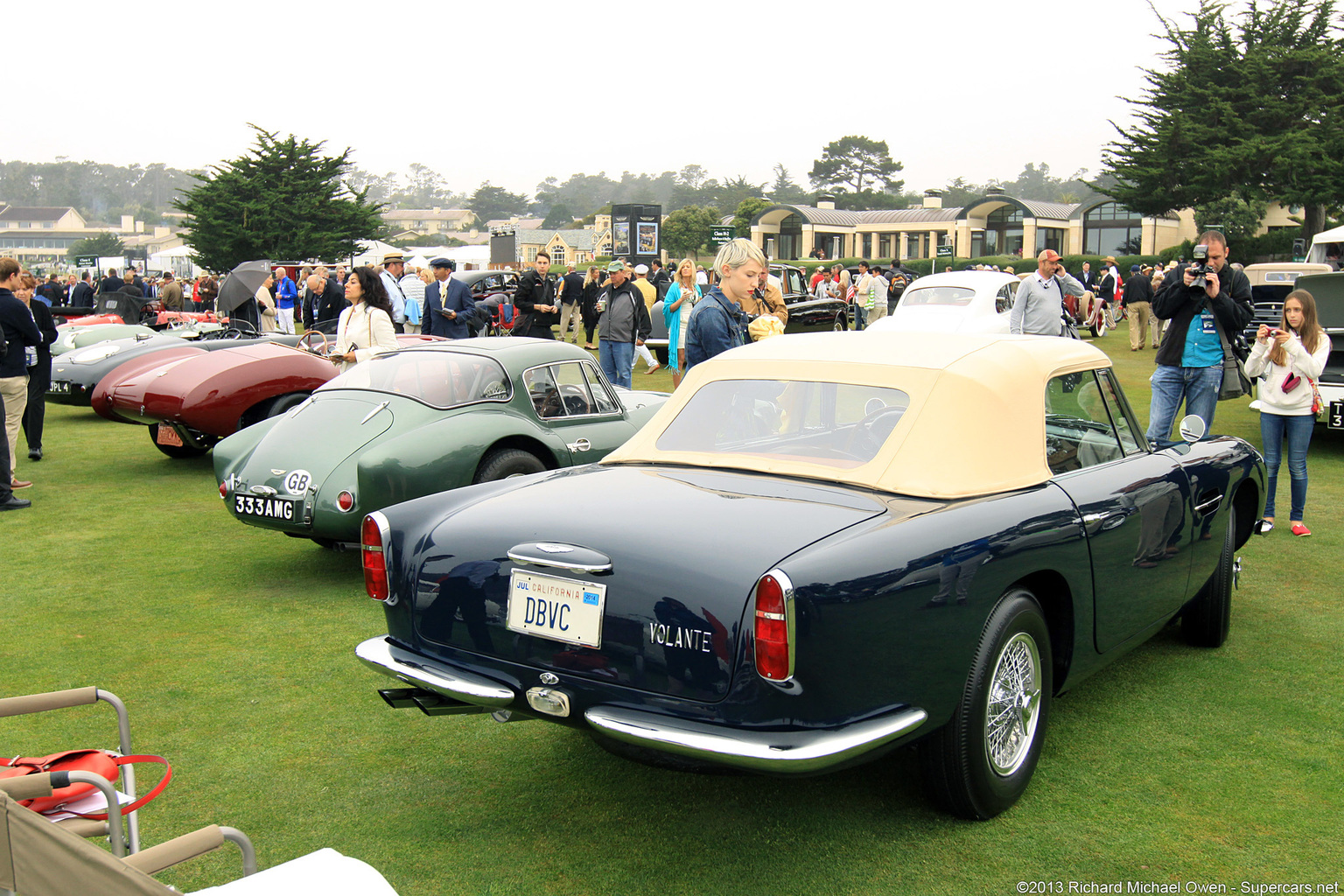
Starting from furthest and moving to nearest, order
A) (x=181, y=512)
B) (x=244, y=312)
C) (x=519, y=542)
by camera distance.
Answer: (x=244, y=312), (x=181, y=512), (x=519, y=542)

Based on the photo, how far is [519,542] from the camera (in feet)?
10.4

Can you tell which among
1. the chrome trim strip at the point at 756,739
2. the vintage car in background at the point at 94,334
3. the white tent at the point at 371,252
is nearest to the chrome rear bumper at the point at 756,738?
the chrome trim strip at the point at 756,739

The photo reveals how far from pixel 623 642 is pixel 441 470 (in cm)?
341

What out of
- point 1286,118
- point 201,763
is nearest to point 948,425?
point 201,763

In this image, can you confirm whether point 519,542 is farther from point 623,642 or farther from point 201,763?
point 201,763

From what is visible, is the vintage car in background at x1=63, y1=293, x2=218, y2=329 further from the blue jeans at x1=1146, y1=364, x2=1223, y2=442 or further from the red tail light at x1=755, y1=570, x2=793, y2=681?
the red tail light at x1=755, y1=570, x2=793, y2=681

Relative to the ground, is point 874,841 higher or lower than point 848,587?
lower

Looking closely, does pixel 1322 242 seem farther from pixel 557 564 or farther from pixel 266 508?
pixel 557 564

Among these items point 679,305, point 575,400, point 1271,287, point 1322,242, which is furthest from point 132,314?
point 1322,242

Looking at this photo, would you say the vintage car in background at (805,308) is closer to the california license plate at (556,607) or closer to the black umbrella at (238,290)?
the black umbrella at (238,290)

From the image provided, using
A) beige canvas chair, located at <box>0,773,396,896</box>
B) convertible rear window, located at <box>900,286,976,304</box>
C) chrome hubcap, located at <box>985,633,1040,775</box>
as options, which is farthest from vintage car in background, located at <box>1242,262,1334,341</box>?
Result: beige canvas chair, located at <box>0,773,396,896</box>

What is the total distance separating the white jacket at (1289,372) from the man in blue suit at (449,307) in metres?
8.61

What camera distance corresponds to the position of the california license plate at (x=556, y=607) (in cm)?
296

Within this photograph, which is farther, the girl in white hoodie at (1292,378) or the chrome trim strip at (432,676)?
the girl in white hoodie at (1292,378)
